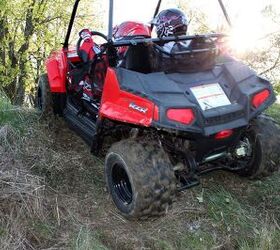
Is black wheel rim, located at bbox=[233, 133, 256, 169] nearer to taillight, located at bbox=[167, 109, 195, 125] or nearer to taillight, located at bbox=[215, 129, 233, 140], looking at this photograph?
taillight, located at bbox=[215, 129, 233, 140]

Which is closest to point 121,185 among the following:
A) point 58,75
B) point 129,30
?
point 129,30

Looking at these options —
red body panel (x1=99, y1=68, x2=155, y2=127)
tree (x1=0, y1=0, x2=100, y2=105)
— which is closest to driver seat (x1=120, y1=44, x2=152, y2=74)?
red body panel (x1=99, y1=68, x2=155, y2=127)

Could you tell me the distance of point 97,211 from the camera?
4035 mm

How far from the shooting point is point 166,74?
152 inches

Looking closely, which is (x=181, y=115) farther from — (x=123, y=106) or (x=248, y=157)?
(x=248, y=157)

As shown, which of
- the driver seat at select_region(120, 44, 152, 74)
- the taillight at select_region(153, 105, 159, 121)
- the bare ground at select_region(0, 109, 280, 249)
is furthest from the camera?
the driver seat at select_region(120, 44, 152, 74)

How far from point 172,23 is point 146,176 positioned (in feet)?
4.82

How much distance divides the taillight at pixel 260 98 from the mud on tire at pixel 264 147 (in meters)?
0.35

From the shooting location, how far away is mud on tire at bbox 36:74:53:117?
559 centimetres

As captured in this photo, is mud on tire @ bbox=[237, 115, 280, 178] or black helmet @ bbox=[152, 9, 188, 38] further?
black helmet @ bbox=[152, 9, 188, 38]

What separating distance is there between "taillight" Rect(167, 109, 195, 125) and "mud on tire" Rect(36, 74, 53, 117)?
2.46 m

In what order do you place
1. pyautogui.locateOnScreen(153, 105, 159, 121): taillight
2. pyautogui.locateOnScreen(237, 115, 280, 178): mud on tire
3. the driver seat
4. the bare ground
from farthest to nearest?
pyautogui.locateOnScreen(237, 115, 280, 178): mud on tire → the driver seat → the bare ground → pyautogui.locateOnScreen(153, 105, 159, 121): taillight

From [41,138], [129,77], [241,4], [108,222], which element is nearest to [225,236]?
[108,222]

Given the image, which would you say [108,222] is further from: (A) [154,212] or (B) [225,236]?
(B) [225,236]
